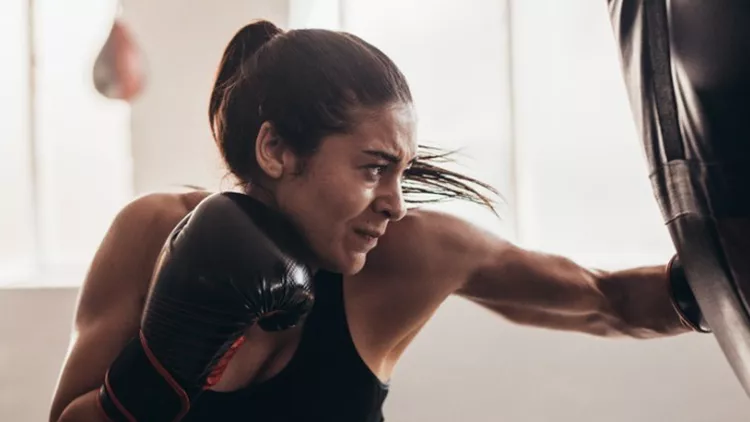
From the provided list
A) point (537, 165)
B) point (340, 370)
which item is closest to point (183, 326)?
point (340, 370)

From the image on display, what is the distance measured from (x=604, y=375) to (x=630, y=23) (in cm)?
135

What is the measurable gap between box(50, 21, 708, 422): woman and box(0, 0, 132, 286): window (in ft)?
3.77

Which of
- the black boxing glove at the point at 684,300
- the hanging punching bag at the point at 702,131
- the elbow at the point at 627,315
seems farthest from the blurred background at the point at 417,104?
the hanging punching bag at the point at 702,131

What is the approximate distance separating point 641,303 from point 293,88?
0.60m

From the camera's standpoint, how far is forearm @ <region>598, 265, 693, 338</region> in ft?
3.69

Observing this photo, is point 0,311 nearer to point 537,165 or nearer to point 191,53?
point 191,53

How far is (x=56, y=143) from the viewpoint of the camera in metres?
2.28

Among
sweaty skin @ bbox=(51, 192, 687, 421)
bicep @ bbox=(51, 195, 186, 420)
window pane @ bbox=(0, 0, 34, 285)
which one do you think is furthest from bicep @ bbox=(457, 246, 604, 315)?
window pane @ bbox=(0, 0, 34, 285)

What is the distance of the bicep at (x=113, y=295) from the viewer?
1034 mm

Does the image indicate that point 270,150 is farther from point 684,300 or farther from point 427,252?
point 684,300

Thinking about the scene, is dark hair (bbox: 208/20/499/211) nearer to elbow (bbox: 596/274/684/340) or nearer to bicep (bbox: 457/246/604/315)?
bicep (bbox: 457/246/604/315)

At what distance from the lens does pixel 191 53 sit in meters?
2.23

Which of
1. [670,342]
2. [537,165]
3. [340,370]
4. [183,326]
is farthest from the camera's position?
[537,165]

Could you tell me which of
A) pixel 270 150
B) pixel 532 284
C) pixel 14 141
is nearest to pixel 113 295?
pixel 270 150
